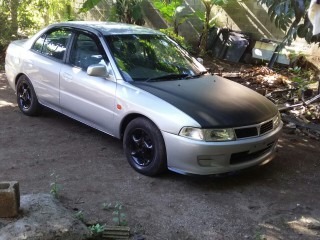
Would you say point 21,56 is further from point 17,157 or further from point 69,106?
point 17,157

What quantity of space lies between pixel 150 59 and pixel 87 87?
889mm

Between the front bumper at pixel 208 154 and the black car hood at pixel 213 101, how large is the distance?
21 cm

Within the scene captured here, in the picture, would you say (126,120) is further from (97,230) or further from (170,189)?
(97,230)

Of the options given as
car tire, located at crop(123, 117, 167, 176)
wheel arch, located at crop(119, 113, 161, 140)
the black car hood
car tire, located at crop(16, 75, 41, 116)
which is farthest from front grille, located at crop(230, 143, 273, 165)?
car tire, located at crop(16, 75, 41, 116)

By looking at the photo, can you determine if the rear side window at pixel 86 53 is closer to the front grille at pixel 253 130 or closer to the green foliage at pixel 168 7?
the front grille at pixel 253 130

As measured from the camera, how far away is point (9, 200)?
3436mm

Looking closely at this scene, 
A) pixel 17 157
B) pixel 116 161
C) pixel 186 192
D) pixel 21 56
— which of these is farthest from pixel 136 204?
pixel 21 56

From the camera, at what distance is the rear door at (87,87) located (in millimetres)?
5250

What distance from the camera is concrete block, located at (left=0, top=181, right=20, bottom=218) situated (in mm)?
3412

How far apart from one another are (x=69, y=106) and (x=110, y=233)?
261 cm

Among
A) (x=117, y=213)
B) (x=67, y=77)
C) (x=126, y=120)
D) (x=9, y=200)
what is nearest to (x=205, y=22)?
(x=67, y=77)

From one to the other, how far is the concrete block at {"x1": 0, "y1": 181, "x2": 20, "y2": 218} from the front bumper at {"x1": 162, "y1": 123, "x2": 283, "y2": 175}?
1.68m

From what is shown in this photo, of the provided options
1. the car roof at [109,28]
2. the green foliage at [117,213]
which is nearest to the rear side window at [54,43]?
the car roof at [109,28]

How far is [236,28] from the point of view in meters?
12.5
